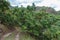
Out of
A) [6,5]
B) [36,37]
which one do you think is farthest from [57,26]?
[6,5]

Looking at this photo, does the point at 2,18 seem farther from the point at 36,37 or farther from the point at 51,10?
the point at 51,10

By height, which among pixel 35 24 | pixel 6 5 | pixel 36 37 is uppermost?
pixel 6 5

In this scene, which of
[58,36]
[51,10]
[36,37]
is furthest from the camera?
[51,10]

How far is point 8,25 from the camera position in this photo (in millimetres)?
7500

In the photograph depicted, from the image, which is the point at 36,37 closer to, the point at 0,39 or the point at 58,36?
Result: the point at 58,36

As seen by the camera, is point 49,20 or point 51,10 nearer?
point 49,20

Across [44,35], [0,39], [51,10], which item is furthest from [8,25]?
[51,10]

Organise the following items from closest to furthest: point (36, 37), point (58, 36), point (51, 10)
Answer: point (58, 36)
point (36, 37)
point (51, 10)

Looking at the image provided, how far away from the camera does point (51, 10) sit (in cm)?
1031

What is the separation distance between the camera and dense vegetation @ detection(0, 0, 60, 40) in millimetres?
6897

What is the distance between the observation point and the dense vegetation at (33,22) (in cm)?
690

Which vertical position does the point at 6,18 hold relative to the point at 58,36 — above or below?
above

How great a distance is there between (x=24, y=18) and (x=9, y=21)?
0.62m

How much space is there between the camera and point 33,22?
7254mm
